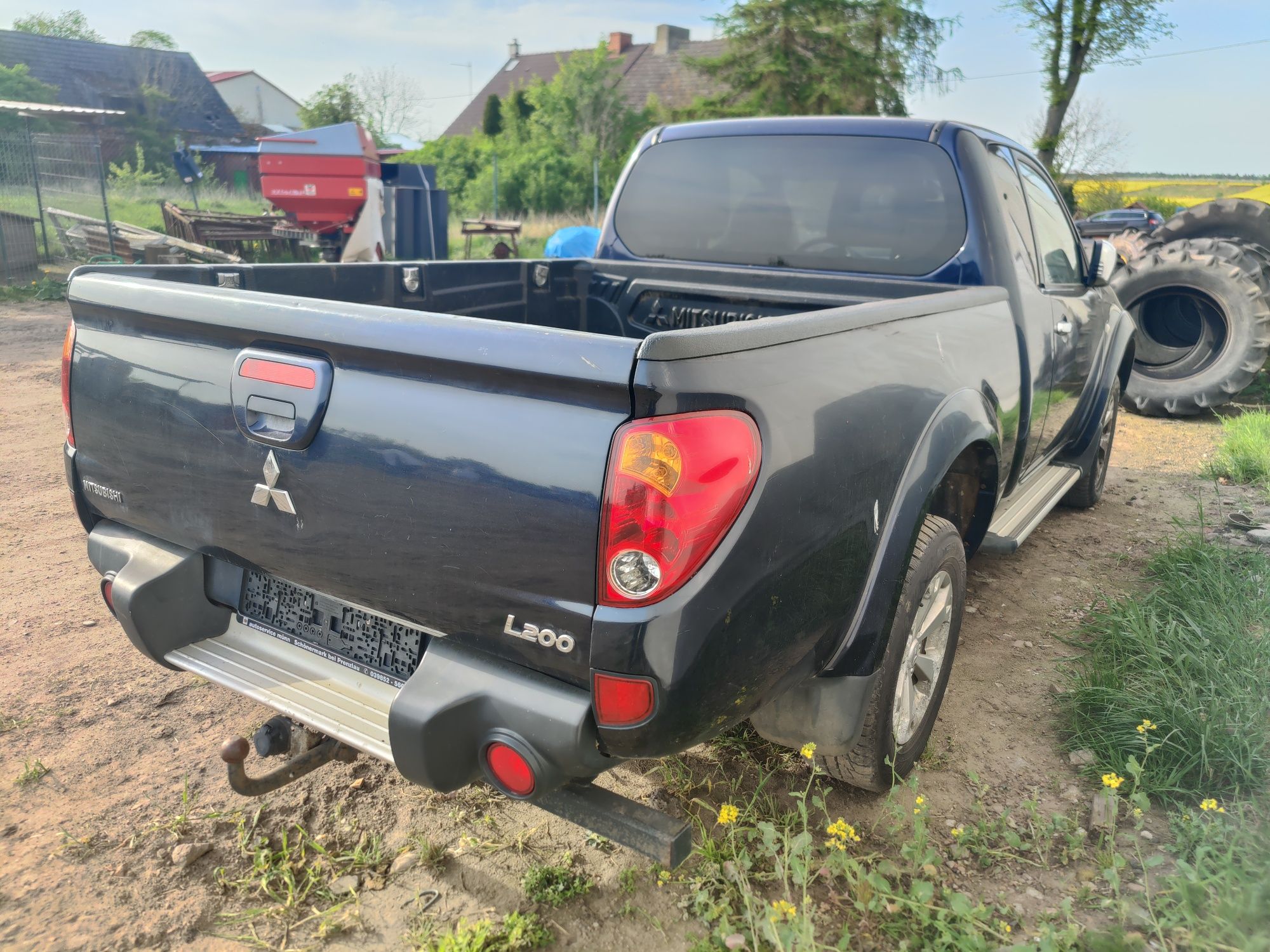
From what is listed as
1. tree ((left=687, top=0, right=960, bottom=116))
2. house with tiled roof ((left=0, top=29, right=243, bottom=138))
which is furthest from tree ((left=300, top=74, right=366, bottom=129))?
tree ((left=687, top=0, right=960, bottom=116))

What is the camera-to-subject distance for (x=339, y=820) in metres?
2.57

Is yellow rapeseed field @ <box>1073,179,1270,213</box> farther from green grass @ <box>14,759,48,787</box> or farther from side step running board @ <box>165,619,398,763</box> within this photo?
green grass @ <box>14,759,48,787</box>

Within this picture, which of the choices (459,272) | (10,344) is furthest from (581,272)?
(10,344)

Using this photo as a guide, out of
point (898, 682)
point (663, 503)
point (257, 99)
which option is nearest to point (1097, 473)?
point (898, 682)

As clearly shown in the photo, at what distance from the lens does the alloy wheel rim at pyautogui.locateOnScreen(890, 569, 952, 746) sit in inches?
103

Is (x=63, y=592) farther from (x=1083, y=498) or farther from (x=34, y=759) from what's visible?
(x=1083, y=498)

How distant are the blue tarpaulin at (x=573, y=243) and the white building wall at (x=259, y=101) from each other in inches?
1800

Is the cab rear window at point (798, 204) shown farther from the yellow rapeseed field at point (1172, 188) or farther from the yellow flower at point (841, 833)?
the yellow rapeseed field at point (1172, 188)

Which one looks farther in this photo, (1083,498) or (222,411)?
(1083,498)

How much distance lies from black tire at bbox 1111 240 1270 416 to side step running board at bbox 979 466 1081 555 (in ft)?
13.4

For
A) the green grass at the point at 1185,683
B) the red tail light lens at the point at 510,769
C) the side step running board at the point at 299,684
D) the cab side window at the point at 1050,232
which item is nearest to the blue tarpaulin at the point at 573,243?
the cab side window at the point at 1050,232

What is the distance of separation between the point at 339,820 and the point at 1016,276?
9.96 feet

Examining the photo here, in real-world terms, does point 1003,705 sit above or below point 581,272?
below

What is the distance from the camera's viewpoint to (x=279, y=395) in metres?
2.09
